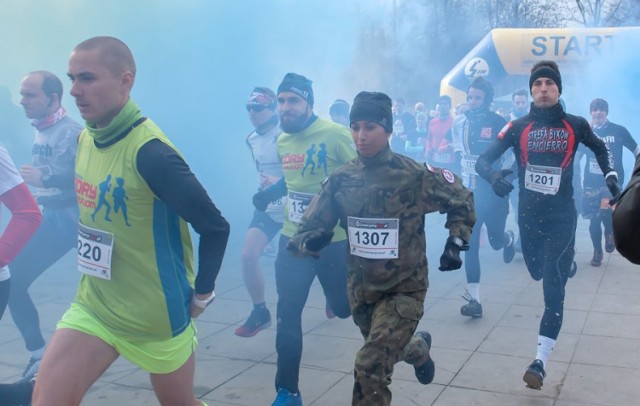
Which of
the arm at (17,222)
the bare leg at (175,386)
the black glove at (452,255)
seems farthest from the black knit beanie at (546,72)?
the arm at (17,222)

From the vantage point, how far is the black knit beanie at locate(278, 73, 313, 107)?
5.29 meters

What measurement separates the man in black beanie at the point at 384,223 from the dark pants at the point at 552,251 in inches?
49.1

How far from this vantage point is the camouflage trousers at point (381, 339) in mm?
3461

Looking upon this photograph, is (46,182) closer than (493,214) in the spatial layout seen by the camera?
Yes

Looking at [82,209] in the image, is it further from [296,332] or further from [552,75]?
[552,75]

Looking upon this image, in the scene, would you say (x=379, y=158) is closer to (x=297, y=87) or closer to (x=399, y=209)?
(x=399, y=209)

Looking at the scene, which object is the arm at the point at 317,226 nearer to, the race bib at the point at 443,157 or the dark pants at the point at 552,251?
the dark pants at the point at 552,251

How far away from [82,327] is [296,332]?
1.67m

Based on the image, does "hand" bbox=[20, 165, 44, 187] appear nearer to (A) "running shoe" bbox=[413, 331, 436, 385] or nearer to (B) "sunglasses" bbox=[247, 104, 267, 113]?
(B) "sunglasses" bbox=[247, 104, 267, 113]

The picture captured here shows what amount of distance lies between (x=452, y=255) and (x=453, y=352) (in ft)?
6.83

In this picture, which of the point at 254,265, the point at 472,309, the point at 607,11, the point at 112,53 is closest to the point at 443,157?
the point at 472,309

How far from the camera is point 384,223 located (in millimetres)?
3826

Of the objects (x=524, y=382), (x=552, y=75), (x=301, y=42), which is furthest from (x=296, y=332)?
(x=301, y=42)

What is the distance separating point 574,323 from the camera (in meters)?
6.29
